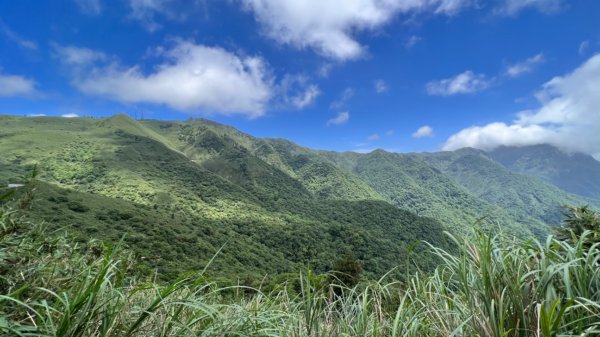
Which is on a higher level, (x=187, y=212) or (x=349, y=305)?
(x=349, y=305)

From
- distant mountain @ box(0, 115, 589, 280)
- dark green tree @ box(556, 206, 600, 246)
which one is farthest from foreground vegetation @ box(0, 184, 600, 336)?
distant mountain @ box(0, 115, 589, 280)

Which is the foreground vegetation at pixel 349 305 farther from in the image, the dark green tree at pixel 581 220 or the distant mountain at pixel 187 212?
the distant mountain at pixel 187 212

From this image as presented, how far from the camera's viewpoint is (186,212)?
109500 mm

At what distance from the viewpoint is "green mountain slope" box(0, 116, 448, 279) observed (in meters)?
61.0

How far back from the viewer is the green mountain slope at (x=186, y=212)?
61000 millimetres

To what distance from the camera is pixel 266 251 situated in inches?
3413

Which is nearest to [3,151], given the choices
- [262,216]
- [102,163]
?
[102,163]

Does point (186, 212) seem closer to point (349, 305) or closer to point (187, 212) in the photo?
point (187, 212)

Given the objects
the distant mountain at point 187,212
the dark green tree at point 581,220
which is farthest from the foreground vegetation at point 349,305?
the distant mountain at point 187,212

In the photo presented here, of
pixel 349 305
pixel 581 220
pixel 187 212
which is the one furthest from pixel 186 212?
pixel 349 305

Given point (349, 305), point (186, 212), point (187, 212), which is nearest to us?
point (349, 305)

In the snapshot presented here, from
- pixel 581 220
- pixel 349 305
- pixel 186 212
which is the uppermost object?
pixel 581 220

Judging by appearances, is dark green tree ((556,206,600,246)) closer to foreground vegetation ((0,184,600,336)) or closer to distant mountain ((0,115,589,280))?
foreground vegetation ((0,184,600,336))

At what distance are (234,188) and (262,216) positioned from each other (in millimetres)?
38270
